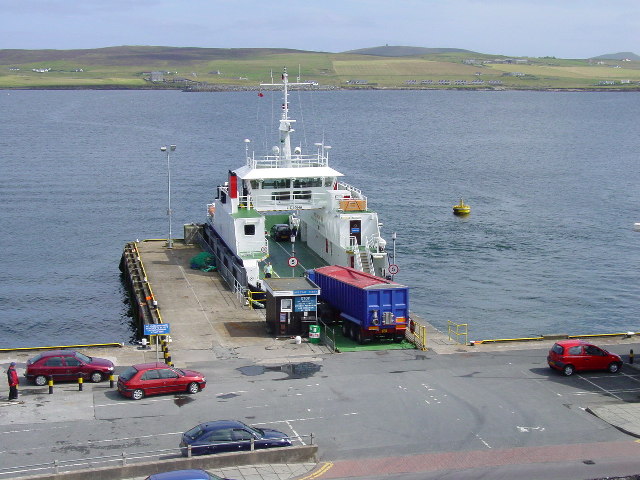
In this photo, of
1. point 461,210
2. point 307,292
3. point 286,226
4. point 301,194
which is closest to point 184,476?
point 307,292

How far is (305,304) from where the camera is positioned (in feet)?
121

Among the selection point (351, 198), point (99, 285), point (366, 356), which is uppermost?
point (351, 198)

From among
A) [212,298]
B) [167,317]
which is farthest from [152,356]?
[212,298]

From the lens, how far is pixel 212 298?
43.6 meters

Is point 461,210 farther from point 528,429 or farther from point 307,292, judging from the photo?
point 528,429

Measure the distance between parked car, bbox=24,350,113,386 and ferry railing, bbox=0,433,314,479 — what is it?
641cm

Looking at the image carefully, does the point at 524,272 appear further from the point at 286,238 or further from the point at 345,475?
the point at 345,475

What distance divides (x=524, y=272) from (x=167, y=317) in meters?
29.5

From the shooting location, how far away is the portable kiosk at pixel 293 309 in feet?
120

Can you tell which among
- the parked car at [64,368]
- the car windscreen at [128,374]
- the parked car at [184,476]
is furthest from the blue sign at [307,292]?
the parked car at [184,476]

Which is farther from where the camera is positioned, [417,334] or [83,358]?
[417,334]

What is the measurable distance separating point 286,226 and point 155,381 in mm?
26742

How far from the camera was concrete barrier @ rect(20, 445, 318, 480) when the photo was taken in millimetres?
22781

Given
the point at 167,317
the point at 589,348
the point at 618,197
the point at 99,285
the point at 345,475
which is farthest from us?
the point at 618,197
